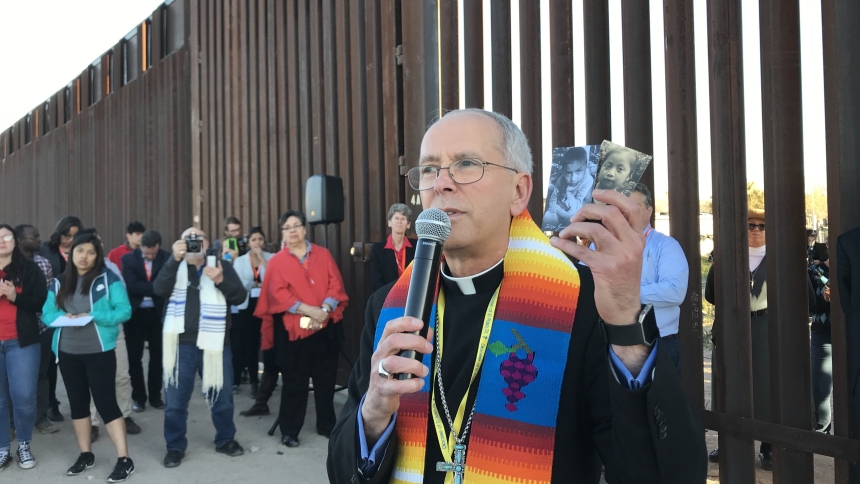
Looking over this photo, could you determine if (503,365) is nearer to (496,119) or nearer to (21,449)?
(496,119)

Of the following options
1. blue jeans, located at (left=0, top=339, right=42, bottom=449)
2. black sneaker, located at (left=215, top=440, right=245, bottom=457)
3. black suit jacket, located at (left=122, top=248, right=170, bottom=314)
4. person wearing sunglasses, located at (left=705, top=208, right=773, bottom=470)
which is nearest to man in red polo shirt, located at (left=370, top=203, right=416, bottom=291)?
black sneaker, located at (left=215, top=440, right=245, bottom=457)

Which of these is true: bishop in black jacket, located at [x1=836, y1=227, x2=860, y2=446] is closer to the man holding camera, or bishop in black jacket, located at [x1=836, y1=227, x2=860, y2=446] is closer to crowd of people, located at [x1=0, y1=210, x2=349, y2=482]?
crowd of people, located at [x1=0, y1=210, x2=349, y2=482]

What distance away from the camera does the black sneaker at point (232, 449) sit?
5.62m

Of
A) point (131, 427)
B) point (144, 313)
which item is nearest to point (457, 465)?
point (131, 427)

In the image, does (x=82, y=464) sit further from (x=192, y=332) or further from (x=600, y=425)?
(x=600, y=425)

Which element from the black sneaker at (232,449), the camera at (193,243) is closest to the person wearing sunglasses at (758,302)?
the black sneaker at (232,449)

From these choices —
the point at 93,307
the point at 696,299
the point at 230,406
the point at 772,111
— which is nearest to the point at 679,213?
the point at 696,299

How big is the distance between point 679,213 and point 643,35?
122 centimetres

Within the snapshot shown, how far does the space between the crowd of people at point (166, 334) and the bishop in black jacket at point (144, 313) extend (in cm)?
77

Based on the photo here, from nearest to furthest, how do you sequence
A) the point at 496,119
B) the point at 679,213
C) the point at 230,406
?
the point at 496,119
the point at 679,213
the point at 230,406

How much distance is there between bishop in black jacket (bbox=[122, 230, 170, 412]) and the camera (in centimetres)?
699

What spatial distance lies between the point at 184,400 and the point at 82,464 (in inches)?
35.1

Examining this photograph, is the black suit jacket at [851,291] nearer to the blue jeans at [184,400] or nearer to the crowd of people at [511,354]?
the crowd of people at [511,354]

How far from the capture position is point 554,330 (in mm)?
1738
